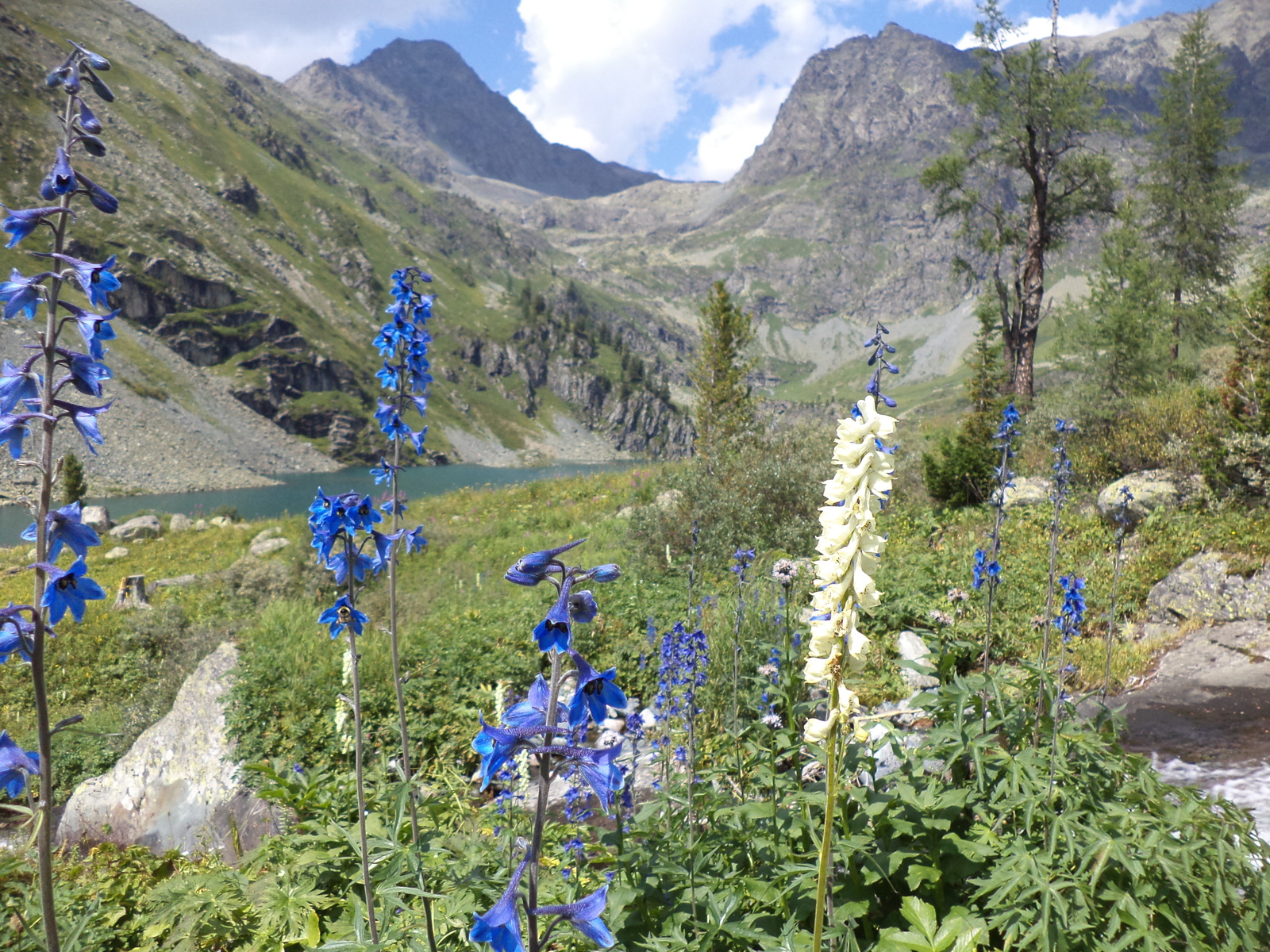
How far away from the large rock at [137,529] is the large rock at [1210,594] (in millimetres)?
28532

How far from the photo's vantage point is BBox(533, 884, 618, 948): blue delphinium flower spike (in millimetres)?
1384

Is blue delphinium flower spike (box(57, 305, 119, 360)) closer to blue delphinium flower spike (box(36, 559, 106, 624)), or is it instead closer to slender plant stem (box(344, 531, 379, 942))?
A: blue delphinium flower spike (box(36, 559, 106, 624))

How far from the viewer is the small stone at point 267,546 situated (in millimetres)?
16234

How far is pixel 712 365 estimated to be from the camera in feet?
65.4

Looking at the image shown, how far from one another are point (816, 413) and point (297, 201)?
160336 millimetres

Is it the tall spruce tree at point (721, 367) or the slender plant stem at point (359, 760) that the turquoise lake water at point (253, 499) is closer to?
the tall spruce tree at point (721, 367)

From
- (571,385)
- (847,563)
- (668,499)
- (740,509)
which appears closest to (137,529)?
(668,499)

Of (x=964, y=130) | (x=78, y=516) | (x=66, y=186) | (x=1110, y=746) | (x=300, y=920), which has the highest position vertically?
(x=964, y=130)

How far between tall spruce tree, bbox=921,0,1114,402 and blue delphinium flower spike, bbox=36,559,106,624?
2197 centimetres

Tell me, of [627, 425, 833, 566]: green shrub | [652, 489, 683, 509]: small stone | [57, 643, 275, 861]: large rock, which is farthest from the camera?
[652, 489, 683, 509]: small stone

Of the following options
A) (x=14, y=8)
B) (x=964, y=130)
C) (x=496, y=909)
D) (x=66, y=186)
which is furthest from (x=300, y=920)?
(x=14, y=8)

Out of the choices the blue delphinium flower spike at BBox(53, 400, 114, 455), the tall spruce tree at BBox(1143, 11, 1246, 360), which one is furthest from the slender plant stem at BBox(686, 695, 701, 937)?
the tall spruce tree at BBox(1143, 11, 1246, 360)

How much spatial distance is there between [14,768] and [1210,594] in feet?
38.2

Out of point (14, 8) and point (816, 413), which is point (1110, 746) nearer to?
point (816, 413)
